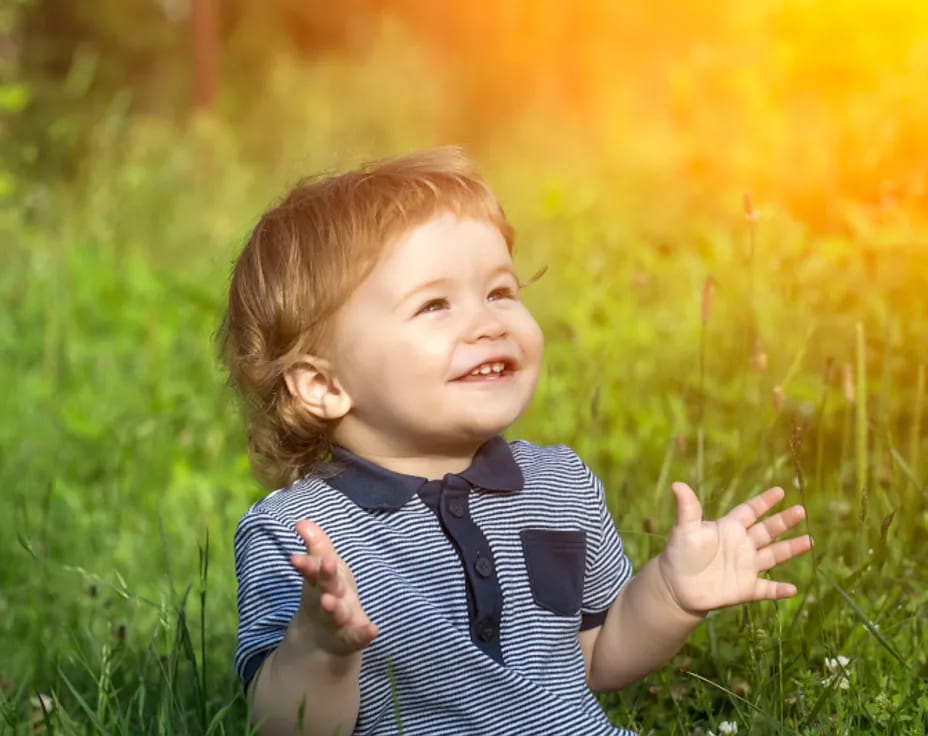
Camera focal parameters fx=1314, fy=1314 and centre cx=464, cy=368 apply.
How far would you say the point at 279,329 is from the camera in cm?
212

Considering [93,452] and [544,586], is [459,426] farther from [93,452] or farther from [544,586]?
[93,452]

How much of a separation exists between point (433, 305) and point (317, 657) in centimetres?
58

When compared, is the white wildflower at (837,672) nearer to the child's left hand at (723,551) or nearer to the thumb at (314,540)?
the child's left hand at (723,551)

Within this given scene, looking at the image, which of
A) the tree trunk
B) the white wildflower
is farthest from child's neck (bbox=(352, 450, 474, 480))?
the tree trunk

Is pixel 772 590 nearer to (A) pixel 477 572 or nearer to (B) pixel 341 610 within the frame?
(A) pixel 477 572

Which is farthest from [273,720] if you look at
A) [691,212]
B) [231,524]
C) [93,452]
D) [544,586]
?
[691,212]

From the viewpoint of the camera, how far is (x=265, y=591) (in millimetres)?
1925

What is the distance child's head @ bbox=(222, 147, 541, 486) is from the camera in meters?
1.98

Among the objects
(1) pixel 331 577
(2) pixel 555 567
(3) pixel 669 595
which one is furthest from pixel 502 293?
(1) pixel 331 577

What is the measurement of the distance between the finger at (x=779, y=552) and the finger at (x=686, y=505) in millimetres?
112

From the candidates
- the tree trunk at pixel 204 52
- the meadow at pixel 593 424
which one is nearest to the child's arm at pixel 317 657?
the meadow at pixel 593 424

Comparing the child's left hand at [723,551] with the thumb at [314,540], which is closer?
the thumb at [314,540]

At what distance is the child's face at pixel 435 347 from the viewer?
6.45 ft

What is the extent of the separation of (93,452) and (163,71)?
29.5 feet
